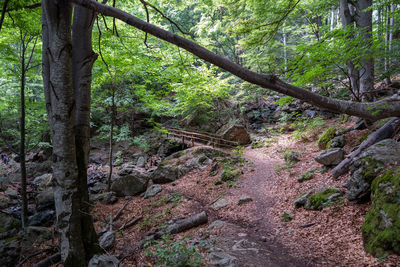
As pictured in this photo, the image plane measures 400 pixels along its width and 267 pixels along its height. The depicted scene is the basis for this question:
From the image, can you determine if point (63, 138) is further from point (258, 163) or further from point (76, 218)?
point (258, 163)

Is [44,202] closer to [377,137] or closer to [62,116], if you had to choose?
[62,116]

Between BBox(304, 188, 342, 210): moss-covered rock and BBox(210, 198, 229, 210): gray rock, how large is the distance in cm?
244

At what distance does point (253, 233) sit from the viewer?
14.9 feet

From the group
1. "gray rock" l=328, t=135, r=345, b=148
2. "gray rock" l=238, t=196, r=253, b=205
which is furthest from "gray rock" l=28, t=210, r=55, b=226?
"gray rock" l=328, t=135, r=345, b=148

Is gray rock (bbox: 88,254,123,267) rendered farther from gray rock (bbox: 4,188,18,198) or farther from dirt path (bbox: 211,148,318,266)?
gray rock (bbox: 4,188,18,198)

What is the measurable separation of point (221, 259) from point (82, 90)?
143 inches

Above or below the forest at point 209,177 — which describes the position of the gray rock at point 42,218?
below

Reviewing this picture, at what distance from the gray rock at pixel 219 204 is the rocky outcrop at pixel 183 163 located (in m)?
3.57

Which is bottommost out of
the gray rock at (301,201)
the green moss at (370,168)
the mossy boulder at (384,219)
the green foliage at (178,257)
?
the green foliage at (178,257)

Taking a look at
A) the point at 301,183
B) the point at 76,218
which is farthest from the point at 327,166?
the point at 76,218

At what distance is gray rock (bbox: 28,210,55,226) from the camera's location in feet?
23.2

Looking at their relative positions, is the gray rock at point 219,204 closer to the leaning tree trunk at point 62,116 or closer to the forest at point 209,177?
the forest at point 209,177

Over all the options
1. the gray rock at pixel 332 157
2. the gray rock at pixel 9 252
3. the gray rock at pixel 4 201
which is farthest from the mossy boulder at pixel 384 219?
the gray rock at pixel 4 201

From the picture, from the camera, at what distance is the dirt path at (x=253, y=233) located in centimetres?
337
